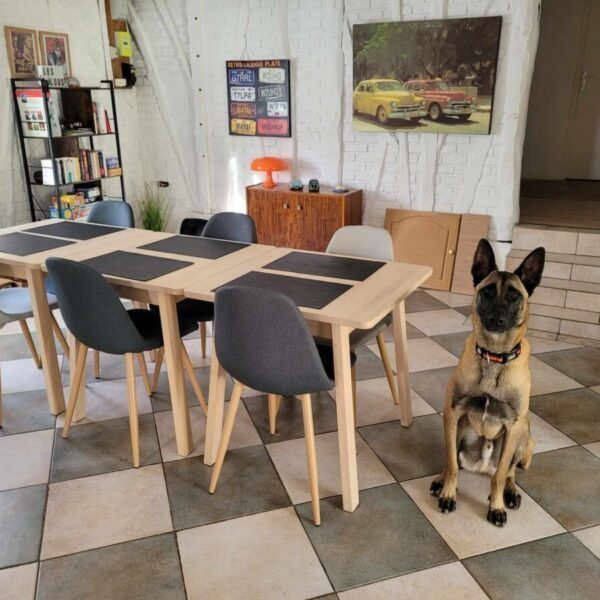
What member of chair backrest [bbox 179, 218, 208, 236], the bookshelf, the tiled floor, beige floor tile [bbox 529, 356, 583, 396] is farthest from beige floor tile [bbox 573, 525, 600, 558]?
the bookshelf

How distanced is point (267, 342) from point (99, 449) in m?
1.15

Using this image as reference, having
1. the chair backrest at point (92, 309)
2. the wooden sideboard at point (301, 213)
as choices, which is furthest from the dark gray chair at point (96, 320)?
the wooden sideboard at point (301, 213)

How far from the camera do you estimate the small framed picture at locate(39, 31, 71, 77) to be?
4.73 meters

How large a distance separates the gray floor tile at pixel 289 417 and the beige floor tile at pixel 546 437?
96 cm

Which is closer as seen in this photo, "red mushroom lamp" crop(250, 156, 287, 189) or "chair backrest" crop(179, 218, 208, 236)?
"chair backrest" crop(179, 218, 208, 236)

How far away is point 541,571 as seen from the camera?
1896 millimetres

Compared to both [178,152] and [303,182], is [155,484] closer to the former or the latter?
[303,182]

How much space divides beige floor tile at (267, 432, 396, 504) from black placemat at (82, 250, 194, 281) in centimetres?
95

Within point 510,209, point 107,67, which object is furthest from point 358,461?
point 107,67

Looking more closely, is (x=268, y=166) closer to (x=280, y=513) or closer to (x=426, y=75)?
(x=426, y=75)

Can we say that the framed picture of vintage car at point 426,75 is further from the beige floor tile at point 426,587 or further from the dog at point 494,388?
the beige floor tile at point 426,587

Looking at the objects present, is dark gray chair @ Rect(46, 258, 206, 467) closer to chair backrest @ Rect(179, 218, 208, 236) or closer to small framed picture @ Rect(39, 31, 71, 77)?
chair backrest @ Rect(179, 218, 208, 236)

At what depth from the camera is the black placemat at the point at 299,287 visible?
2.10m

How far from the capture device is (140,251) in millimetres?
2832
